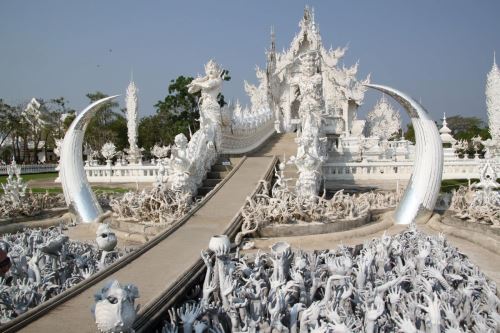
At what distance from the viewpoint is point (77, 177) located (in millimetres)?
10438

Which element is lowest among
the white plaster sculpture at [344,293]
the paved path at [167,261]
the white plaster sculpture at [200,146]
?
the white plaster sculpture at [344,293]

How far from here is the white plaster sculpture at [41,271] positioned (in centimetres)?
566

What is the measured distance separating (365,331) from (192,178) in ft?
20.4

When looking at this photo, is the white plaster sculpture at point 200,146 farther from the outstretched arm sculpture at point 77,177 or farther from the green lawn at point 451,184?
the green lawn at point 451,184

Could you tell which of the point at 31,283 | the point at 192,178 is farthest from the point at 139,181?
the point at 31,283

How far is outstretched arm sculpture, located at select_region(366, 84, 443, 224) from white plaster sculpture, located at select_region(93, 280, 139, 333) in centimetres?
681

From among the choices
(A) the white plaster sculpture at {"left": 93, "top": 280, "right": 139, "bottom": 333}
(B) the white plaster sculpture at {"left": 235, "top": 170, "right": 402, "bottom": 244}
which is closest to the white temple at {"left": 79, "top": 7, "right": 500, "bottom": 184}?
(B) the white plaster sculpture at {"left": 235, "top": 170, "right": 402, "bottom": 244}

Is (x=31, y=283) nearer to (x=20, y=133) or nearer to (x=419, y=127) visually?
(x=419, y=127)

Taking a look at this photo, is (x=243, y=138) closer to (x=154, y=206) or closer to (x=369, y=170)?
(x=369, y=170)

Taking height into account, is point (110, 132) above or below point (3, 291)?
above

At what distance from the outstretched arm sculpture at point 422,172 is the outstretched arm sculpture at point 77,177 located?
6.36 m

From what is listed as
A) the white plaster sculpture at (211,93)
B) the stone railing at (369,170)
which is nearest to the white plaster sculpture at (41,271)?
the white plaster sculpture at (211,93)

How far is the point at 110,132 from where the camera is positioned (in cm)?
3884

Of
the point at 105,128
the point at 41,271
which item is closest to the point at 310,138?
the point at 41,271
